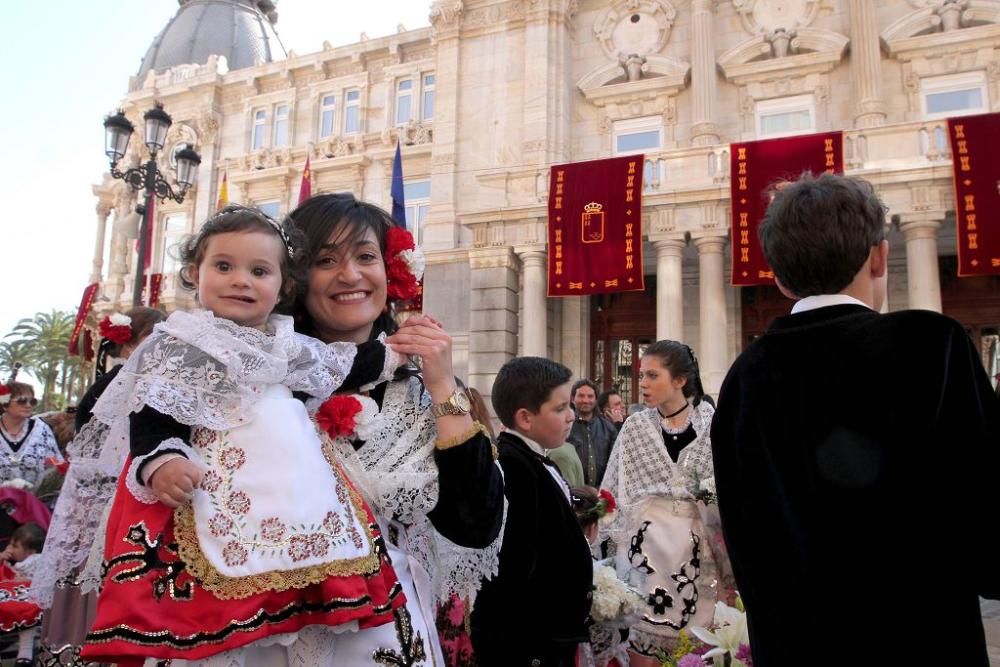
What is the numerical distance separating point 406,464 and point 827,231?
51.2 inches

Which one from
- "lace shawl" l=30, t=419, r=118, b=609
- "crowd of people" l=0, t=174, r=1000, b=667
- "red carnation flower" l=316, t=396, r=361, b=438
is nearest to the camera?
"crowd of people" l=0, t=174, r=1000, b=667

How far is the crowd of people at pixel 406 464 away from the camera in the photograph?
1509 mm

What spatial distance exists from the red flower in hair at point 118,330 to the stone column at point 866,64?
15.3 meters

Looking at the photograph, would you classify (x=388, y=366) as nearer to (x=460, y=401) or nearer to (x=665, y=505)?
(x=460, y=401)

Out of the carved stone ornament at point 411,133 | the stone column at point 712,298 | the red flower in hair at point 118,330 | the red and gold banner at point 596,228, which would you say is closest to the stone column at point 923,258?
the stone column at point 712,298

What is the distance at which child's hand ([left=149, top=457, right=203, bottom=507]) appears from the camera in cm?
150

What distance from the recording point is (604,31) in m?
17.7

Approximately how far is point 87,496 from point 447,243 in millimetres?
14563

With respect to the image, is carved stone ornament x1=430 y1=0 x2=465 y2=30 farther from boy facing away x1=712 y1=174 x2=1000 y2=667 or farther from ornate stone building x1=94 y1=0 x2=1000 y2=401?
boy facing away x1=712 y1=174 x2=1000 y2=667

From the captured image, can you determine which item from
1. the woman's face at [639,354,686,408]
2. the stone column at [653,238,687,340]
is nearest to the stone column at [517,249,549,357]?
the stone column at [653,238,687,340]

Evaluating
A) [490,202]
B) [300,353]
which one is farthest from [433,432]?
[490,202]

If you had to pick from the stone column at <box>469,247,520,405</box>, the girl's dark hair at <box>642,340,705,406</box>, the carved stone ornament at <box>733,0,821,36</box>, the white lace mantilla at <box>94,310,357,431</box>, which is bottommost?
the white lace mantilla at <box>94,310,357,431</box>

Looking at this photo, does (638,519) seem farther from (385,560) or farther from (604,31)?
(604,31)

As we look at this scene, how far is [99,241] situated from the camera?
29.1m
